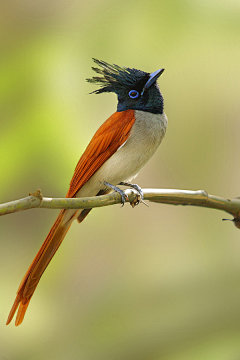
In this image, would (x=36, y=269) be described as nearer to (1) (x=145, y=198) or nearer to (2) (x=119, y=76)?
(1) (x=145, y=198)

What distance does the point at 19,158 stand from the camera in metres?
0.98

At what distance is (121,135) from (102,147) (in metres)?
0.05

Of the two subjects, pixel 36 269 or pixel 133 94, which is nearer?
pixel 36 269

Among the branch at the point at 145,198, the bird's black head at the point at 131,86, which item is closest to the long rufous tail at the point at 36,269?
the branch at the point at 145,198

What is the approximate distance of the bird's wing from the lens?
719 millimetres

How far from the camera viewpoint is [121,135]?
752mm

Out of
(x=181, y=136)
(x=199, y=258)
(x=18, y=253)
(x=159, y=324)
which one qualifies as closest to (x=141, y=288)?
(x=159, y=324)

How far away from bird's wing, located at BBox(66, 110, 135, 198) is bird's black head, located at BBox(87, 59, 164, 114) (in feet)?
→ 0.12

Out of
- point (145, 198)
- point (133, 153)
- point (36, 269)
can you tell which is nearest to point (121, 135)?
point (133, 153)

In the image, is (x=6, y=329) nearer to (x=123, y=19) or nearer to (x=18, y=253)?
(x=18, y=253)

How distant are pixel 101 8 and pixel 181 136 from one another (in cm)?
51

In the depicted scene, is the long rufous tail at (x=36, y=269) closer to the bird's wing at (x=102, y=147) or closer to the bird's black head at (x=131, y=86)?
the bird's wing at (x=102, y=147)

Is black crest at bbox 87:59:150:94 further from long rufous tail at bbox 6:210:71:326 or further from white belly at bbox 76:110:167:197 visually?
long rufous tail at bbox 6:210:71:326

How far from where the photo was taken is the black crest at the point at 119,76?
2.43ft
